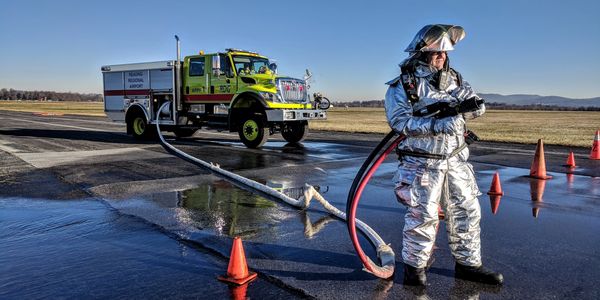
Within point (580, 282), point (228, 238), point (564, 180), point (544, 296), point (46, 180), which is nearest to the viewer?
point (544, 296)

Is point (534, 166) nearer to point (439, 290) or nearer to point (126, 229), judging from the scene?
point (439, 290)

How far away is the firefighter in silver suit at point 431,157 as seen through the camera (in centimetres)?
345

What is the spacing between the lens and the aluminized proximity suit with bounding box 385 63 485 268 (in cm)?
343

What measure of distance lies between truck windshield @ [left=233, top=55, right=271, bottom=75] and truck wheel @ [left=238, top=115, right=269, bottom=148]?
1.50m

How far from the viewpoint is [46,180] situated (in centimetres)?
798

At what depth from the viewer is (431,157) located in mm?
3457

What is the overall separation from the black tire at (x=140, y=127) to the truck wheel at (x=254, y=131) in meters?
4.41

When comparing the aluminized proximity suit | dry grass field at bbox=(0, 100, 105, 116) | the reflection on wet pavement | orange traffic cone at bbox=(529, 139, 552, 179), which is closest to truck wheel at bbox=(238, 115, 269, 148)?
the reflection on wet pavement

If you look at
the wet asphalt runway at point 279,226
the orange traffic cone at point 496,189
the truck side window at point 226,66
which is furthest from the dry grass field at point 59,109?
the orange traffic cone at point 496,189

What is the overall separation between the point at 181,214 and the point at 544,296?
3995 millimetres

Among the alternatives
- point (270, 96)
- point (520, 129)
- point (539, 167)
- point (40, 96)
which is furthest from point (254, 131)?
point (40, 96)

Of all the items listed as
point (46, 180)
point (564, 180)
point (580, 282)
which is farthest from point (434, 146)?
point (46, 180)

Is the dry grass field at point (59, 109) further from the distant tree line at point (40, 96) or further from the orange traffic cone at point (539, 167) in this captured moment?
the distant tree line at point (40, 96)

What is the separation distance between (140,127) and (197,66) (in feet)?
12.1
